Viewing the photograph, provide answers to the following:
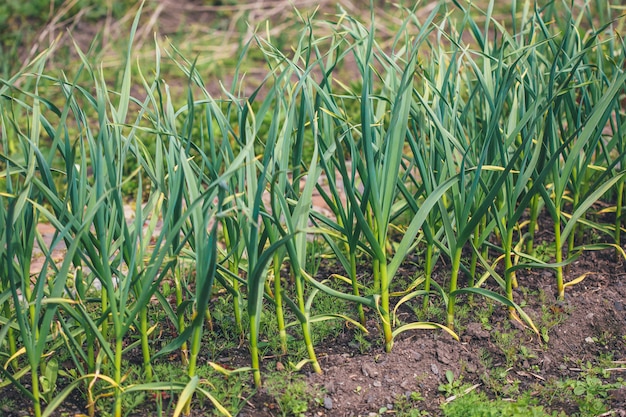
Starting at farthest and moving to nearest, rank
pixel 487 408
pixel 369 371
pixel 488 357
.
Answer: pixel 488 357, pixel 369 371, pixel 487 408

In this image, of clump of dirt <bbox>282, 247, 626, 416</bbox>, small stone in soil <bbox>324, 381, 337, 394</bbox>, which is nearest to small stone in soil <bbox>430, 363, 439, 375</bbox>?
clump of dirt <bbox>282, 247, 626, 416</bbox>

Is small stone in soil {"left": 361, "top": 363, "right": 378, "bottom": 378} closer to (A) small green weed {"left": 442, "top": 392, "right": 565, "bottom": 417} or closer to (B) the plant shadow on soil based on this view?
(B) the plant shadow on soil

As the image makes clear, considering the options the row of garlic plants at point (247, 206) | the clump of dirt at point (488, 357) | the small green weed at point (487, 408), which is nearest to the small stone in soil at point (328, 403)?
the clump of dirt at point (488, 357)

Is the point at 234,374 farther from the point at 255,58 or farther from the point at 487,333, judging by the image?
the point at 255,58

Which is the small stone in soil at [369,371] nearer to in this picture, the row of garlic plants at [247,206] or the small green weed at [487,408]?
the row of garlic plants at [247,206]

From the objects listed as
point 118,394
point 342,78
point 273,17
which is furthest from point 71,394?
point 273,17

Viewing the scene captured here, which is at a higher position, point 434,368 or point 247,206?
point 247,206

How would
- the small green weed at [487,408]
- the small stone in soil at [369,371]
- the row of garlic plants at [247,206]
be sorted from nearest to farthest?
1. the row of garlic plants at [247,206]
2. the small green weed at [487,408]
3. the small stone in soil at [369,371]

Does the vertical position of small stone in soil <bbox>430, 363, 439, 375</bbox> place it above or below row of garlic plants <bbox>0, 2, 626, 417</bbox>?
below

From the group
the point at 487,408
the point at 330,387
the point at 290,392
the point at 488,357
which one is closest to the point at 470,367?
the point at 488,357

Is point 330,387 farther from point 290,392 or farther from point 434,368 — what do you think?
point 434,368

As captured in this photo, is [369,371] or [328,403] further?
[369,371]

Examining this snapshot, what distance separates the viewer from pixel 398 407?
2.11 metres

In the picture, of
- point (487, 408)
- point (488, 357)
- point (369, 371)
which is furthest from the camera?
point (488, 357)
